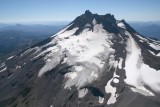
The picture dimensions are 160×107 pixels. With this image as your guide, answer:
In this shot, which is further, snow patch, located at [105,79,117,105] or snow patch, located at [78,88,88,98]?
snow patch, located at [78,88,88,98]

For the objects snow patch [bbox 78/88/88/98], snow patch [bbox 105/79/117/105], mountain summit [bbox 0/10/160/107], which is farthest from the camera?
snow patch [bbox 78/88/88/98]

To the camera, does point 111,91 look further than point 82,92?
No

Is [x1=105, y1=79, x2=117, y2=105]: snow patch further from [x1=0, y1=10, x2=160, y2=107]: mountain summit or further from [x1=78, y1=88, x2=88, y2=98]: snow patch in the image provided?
[x1=78, y1=88, x2=88, y2=98]: snow patch

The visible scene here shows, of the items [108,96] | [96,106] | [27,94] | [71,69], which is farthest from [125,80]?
[27,94]

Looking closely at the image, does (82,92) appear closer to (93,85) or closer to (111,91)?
(93,85)

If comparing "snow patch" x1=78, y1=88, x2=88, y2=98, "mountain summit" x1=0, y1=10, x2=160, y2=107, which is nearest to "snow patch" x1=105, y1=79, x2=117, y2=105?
"mountain summit" x1=0, y1=10, x2=160, y2=107

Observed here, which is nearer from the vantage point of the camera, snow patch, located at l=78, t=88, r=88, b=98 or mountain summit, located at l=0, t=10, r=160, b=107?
mountain summit, located at l=0, t=10, r=160, b=107

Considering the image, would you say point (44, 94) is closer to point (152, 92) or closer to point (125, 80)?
point (125, 80)

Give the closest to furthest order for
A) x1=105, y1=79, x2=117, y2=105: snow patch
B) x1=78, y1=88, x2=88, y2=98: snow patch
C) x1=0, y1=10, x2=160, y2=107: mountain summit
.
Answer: x1=105, y1=79, x2=117, y2=105: snow patch
x1=0, y1=10, x2=160, y2=107: mountain summit
x1=78, y1=88, x2=88, y2=98: snow patch

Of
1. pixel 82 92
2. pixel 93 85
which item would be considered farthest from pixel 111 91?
pixel 82 92

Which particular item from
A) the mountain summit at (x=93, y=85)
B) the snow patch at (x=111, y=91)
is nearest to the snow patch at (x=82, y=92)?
the mountain summit at (x=93, y=85)

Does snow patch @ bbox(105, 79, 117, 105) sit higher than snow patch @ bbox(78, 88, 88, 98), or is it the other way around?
snow patch @ bbox(105, 79, 117, 105)
